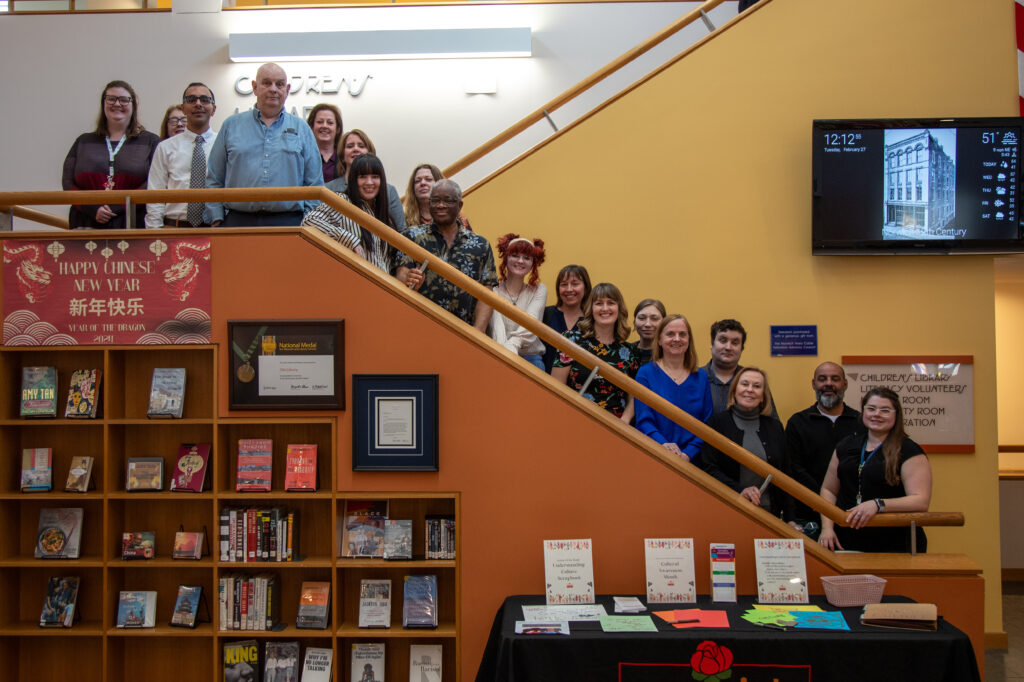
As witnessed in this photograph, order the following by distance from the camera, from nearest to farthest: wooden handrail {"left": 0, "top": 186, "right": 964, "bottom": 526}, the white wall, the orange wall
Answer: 1. wooden handrail {"left": 0, "top": 186, "right": 964, "bottom": 526}
2. the orange wall
3. the white wall

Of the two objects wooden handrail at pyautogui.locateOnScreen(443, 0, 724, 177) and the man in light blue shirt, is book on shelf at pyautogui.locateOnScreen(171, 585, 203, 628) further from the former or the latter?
wooden handrail at pyautogui.locateOnScreen(443, 0, 724, 177)

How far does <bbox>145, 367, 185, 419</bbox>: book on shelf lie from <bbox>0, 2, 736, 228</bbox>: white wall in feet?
12.1

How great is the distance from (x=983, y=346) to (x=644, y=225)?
92.1 inches

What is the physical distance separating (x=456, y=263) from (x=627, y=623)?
183 centimetres

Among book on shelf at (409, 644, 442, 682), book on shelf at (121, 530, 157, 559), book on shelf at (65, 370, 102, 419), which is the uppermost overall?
book on shelf at (65, 370, 102, 419)

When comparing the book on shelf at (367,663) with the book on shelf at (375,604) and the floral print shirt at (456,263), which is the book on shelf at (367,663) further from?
the floral print shirt at (456,263)

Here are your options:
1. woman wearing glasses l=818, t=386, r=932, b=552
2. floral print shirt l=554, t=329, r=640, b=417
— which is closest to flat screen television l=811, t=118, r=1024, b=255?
woman wearing glasses l=818, t=386, r=932, b=552

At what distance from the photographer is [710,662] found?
9.75ft

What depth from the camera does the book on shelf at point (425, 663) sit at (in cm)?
360

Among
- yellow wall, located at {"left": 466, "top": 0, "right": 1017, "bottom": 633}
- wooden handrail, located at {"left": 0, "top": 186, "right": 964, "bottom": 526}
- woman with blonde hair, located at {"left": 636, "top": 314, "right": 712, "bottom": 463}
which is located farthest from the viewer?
yellow wall, located at {"left": 466, "top": 0, "right": 1017, "bottom": 633}

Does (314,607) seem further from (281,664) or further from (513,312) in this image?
(513,312)

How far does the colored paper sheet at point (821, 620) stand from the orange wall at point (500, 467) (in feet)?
0.87

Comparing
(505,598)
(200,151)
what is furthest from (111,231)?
(505,598)

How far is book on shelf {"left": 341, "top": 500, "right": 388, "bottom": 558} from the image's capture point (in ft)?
11.9
